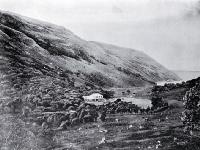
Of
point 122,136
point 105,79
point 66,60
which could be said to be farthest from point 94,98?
point 66,60

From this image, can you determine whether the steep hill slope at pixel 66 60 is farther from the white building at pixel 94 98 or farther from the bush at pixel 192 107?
the bush at pixel 192 107

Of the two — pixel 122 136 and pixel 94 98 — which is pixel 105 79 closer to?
pixel 94 98

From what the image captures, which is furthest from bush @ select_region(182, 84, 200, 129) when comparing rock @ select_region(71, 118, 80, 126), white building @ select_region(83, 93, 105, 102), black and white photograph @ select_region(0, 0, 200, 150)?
rock @ select_region(71, 118, 80, 126)

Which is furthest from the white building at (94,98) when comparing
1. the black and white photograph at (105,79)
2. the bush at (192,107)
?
the bush at (192,107)

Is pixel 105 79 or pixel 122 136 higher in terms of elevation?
pixel 105 79

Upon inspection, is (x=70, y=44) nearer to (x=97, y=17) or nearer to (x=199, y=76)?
(x=97, y=17)

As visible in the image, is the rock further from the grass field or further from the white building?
A: the white building
